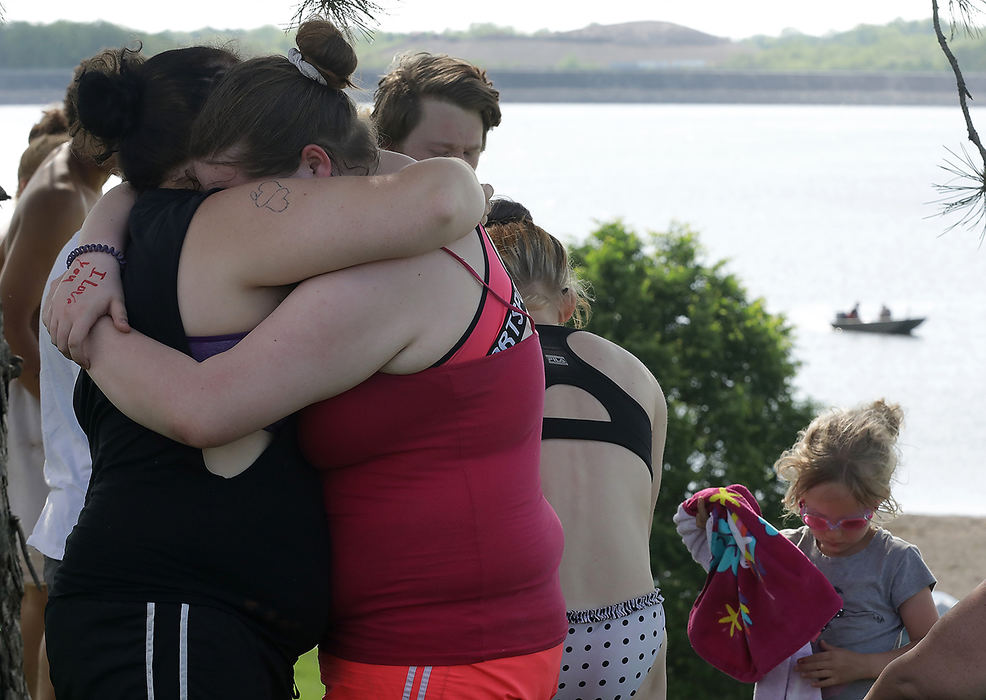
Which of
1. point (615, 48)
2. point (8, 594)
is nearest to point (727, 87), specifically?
point (615, 48)

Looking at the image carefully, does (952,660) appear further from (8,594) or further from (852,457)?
(8,594)

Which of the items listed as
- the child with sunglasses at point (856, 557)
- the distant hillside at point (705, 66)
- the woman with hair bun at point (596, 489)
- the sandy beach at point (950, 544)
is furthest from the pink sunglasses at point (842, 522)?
the distant hillside at point (705, 66)

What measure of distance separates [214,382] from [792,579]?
1.51 metres

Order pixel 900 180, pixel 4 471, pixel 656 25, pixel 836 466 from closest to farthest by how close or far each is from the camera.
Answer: pixel 4 471 → pixel 836 466 → pixel 900 180 → pixel 656 25

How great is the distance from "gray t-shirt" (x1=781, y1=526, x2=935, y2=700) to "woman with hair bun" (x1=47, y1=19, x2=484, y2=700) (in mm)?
1525

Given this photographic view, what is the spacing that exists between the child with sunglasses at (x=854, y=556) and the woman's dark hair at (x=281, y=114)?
1418mm

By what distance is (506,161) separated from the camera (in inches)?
1566

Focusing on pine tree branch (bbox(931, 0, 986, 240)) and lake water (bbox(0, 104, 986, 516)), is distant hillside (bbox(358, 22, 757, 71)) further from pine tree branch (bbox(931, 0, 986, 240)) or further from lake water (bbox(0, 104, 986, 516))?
pine tree branch (bbox(931, 0, 986, 240))

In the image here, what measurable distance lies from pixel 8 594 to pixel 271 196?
3.24 ft

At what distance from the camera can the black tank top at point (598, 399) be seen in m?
2.14

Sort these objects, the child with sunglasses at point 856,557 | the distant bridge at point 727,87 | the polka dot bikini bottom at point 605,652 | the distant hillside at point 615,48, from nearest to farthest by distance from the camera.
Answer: the polka dot bikini bottom at point 605,652, the child with sunglasses at point 856,557, the distant bridge at point 727,87, the distant hillside at point 615,48

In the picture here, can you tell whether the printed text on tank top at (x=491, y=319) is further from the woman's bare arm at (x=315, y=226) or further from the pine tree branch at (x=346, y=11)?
the pine tree branch at (x=346, y=11)

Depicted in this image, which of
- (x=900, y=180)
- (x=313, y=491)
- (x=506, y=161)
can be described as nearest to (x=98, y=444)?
(x=313, y=491)

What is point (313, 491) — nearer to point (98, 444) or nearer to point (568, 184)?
point (98, 444)
